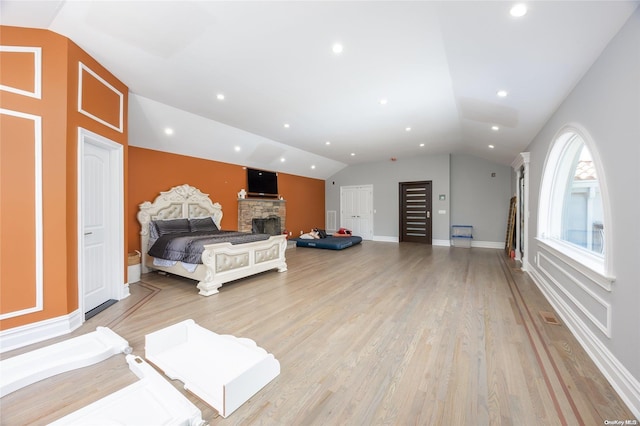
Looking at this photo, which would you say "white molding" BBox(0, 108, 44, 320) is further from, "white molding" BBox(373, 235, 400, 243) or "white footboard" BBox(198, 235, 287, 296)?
"white molding" BBox(373, 235, 400, 243)

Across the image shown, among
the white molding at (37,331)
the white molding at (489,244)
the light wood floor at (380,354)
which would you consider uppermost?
the white molding at (489,244)

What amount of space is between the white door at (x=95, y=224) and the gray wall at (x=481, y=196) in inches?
328

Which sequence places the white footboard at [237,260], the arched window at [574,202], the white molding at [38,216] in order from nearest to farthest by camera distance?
1. the white molding at [38,216]
2. the arched window at [574,202]
3. the white footboard at [237,260]

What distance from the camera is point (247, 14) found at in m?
2.10

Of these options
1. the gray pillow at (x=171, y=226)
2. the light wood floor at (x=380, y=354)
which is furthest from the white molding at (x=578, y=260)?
the gray pillow at (x=171, y=226)

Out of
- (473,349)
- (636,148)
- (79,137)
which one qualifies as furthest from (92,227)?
(636,148)

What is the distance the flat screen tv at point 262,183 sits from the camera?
6.84m

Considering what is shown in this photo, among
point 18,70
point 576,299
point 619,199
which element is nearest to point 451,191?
point 576,299

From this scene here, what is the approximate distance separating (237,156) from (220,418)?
219 inches

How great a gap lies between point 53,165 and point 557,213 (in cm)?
618

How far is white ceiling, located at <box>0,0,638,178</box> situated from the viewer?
1980 millimetres

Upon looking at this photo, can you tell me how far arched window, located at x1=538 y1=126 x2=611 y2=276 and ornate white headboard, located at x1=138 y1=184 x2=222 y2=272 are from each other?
6.00m

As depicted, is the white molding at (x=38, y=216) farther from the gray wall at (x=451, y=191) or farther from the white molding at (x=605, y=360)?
the gray wall at (x=451, y=191)

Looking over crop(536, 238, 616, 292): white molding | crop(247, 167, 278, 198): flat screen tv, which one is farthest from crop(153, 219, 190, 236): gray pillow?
crop(536, 238, 616, 292): white molding
